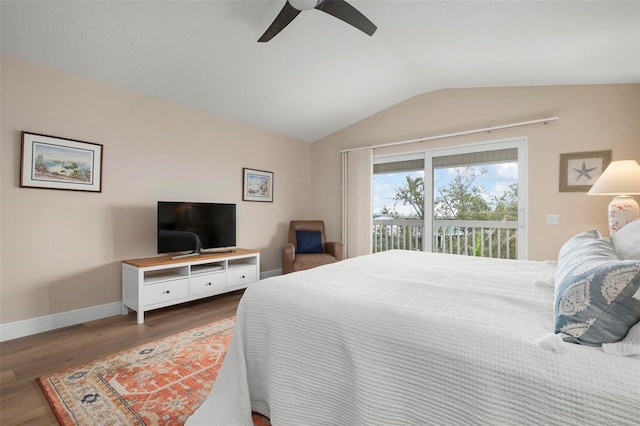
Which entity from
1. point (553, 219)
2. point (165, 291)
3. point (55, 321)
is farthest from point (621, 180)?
point (55, 321)

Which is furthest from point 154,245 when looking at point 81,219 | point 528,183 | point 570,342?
point 528,183

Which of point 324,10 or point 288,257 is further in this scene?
point 288,257

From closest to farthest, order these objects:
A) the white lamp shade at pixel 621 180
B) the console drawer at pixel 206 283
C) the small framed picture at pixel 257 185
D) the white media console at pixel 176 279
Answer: the white lamp shade at pixel 621 180, the white media console at pixel 176 279, the console drawer at pixel 206 283, the small framed picture at pixel 257 185

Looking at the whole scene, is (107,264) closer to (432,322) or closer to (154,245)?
(154,245)

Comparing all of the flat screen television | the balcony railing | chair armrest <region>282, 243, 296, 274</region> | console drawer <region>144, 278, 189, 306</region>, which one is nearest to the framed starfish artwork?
the balcony railing

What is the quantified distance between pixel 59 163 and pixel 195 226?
1383 millimetres

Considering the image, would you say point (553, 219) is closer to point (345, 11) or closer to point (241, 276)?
point (345, 11)

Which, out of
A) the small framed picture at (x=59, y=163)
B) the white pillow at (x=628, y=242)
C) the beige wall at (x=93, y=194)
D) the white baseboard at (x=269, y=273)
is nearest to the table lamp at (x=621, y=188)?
the white pillow at (x=628, y=242)

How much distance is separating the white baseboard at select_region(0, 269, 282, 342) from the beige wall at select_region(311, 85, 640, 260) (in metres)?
4.35

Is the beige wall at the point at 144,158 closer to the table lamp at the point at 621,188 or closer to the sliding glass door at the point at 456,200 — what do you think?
the sliding glass door at the point at 456,200

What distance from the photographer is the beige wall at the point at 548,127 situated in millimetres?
2998

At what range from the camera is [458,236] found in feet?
13.5

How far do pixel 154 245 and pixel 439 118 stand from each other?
4.10m

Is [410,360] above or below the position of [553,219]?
below
